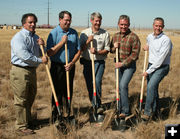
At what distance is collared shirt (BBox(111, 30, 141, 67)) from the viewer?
4.83 m

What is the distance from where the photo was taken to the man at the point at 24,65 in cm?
407

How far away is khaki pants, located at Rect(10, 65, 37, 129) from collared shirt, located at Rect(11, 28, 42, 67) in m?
0.16

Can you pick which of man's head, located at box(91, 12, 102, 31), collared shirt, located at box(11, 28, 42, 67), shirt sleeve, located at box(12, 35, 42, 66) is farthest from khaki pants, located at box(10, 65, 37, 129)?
man's head, located at box(91, 12, 102, 31)

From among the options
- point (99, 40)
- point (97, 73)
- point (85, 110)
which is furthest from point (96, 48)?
point (85, 110)

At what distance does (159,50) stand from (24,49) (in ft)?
9.46

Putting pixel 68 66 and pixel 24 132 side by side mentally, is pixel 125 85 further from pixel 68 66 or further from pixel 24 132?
pixel 24 132

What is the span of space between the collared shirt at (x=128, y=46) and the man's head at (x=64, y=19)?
127cm

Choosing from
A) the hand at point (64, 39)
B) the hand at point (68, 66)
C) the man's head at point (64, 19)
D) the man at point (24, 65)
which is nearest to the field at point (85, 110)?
the man at point (24, 65)

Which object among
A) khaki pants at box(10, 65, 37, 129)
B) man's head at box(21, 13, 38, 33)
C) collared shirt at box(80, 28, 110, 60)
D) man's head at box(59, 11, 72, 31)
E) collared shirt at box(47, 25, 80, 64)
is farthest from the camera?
collared shirt at box(80, 28, 110, 60)

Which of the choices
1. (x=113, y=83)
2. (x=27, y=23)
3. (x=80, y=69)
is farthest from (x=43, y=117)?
(x=80, y=69)

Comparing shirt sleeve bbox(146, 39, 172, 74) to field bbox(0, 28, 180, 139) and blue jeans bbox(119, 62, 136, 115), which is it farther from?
field bbox(0, 28, 180, 139)

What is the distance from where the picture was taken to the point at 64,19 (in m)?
4.47

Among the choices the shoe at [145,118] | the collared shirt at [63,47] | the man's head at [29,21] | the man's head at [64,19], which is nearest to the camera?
the man's head at [29,21]

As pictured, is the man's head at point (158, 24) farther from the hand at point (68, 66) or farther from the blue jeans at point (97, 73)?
the hand at point (68, 66)
